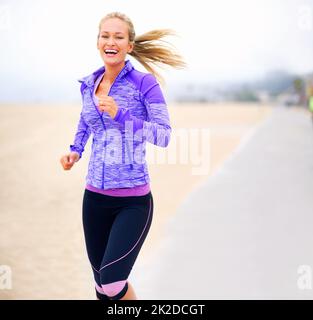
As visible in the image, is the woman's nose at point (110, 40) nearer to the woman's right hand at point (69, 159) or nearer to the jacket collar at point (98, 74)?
the jacket collar at point (98, 74)

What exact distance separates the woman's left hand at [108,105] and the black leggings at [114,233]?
402 mm

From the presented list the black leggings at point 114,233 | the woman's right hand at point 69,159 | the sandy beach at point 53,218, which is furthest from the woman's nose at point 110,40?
the sandy beach at point 53,218

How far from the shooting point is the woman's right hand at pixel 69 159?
2434 mm

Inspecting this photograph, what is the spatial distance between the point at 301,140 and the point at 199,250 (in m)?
8.86

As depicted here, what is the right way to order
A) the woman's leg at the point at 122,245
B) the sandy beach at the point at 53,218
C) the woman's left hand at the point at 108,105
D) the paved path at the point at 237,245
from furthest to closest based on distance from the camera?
the sandy beach at the point at 53,218 < the paved path at the point at 237,245 < the woman's leg at the point at 122,245 < the woman's left hand at the point at 108,105

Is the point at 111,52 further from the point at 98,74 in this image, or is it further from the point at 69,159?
the point at 69,159

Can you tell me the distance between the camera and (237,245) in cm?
410

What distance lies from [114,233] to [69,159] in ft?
1.42

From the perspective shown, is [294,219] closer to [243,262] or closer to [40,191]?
[243,262]

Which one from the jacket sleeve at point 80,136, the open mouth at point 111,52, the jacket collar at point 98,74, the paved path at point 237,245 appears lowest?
the paved path at point 237,245

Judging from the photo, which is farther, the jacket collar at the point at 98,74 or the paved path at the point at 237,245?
the paved path at the point at 237,245

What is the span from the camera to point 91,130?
2.39m

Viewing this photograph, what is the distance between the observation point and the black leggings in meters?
2.26
